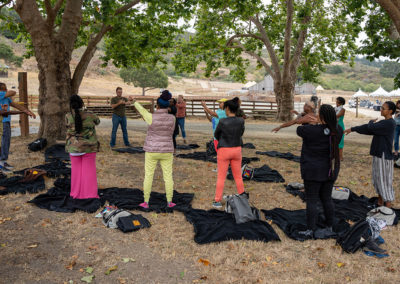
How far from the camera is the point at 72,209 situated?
593 cm

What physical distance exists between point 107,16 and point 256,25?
14.7 metres

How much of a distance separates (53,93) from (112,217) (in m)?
7.05

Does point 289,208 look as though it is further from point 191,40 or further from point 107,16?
point 191,40

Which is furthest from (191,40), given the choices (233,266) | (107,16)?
(233,266)

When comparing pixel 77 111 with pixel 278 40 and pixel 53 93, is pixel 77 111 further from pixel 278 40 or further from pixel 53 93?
pixel 278 40

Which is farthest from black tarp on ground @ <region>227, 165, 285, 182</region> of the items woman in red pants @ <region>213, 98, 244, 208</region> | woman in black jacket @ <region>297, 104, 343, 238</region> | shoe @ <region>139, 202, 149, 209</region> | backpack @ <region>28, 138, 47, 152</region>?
backpack @ <region>28, 138, 47, 152</region>

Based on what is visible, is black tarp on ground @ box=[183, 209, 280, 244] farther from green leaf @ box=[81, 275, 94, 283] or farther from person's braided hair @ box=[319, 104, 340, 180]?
green leaf @ box=[81, 275, 94, 283]

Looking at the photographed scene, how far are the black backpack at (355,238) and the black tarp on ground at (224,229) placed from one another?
2.90ft

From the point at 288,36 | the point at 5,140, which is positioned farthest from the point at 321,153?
the point at 288,36

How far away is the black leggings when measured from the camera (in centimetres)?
495

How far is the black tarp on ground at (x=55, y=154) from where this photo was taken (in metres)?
9.65

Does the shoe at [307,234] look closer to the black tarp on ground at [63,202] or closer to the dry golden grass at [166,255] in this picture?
the dry golden grass at [166,255]

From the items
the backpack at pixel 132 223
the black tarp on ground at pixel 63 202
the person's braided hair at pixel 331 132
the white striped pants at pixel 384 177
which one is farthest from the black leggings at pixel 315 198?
the black tarp on ground at pixel 63 202

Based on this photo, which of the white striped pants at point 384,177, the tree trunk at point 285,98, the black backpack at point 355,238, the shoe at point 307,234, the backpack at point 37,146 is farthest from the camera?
the tree trunk at point 285,98
